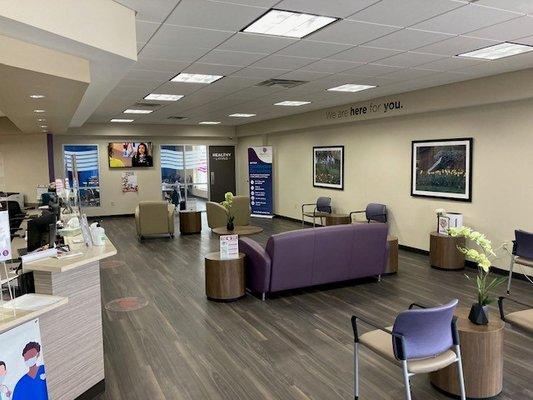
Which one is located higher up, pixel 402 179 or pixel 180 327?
pixel 402 179

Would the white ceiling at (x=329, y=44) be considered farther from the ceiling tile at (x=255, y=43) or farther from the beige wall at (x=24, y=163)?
the beige wall at (x=24, y=163)

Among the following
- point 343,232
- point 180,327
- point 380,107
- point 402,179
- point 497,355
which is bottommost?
point 180,327

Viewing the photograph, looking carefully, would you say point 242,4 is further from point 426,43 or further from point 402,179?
Answer: point 402,179

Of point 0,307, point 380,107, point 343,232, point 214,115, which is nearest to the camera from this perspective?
point 0,307

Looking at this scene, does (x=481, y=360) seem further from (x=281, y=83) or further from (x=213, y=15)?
(x=281, y=83)

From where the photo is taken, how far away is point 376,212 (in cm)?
839

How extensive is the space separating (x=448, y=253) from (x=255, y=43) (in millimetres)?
4474

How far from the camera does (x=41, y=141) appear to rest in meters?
10.9

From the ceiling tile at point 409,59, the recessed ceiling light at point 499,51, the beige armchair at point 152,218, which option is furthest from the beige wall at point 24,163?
the recessed ceiling light at point 499,51

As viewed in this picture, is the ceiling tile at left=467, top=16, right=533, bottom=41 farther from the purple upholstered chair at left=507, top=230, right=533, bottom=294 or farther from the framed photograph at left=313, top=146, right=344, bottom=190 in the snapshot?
the framed photograph at left=313, top=146, right=344, bottom=190

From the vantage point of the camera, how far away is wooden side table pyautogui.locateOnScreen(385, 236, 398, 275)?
241 inches

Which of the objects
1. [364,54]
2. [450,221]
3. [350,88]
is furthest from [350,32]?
[450,221]

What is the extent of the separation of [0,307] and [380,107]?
23.1 ft

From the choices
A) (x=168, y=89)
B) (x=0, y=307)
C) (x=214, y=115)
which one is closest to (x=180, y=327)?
(x=0, y=307)
